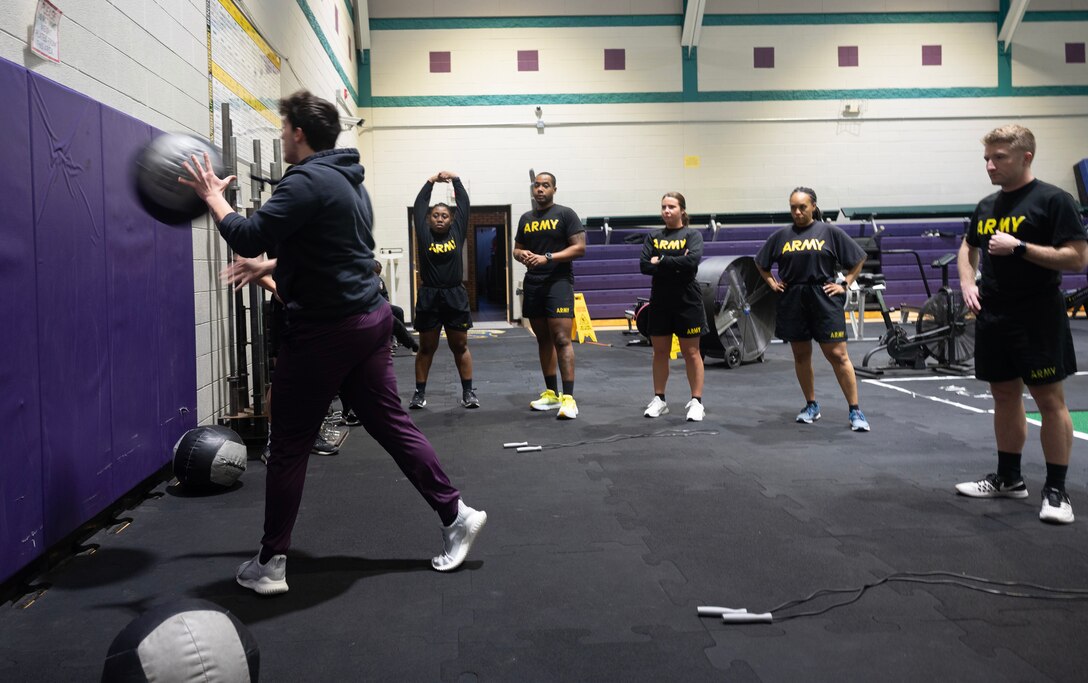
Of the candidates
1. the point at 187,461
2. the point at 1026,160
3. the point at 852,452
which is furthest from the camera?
the point at 852,452

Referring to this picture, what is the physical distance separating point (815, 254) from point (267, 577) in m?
3.74

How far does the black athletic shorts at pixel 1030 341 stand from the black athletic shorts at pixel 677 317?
7.10 feet

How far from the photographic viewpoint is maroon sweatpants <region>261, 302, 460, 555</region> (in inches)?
100.0

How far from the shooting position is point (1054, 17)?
49.5 feet

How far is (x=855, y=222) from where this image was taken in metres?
14.4

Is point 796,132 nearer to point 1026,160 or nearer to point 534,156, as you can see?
point 534,156

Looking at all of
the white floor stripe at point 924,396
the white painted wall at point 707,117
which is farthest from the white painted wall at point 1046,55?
the white floor stripe at point 924,396

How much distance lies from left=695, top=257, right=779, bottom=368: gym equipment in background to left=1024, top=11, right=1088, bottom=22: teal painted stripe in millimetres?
10447

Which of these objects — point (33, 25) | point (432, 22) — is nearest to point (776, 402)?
point (33, 25)

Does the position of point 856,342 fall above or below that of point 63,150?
below

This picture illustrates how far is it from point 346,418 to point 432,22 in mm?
10799

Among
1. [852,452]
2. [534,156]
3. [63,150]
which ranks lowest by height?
[852,452]

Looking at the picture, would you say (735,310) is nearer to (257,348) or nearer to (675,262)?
(675,262)

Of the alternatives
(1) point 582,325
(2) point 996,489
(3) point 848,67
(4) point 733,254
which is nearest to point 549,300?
(2) point 996,489
